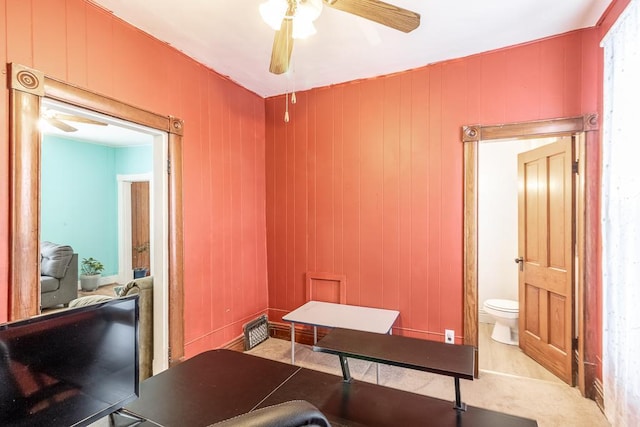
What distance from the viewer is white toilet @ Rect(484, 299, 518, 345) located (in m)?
3.30

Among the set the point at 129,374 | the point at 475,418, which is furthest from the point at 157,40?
the point at 475,418

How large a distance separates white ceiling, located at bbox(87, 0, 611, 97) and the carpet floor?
2.71 m

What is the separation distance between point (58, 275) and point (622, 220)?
6.21 m

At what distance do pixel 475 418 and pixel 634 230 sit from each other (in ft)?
4.80

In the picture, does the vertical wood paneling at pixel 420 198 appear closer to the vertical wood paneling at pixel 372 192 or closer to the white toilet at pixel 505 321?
the vertical wood paneling at pixel 372 192

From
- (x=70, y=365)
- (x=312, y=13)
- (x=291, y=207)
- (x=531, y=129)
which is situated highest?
(x=312, y=13)

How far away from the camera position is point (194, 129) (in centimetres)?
273

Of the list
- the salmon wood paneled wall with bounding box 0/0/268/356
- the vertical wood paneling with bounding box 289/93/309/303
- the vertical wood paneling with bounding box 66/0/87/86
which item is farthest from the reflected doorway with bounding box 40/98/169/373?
the vertical wood paneling with bounding box 66/0/87/86

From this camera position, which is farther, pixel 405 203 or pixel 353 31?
pixel 405 203

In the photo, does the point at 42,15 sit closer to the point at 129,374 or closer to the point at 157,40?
the point at 157,40

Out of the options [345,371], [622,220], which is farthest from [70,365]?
[622,220]

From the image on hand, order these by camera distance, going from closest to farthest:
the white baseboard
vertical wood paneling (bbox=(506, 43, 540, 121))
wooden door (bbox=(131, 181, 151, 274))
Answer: vertical wood paneling (bbox=(506, 43, 540, 121)) < the white baseboard < wooden door (bbox=(131, 181, 151, 274))

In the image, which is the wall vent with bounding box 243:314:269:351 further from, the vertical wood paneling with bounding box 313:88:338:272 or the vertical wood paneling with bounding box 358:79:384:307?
the vertical wood paneling with bounding box 358:79:384:307

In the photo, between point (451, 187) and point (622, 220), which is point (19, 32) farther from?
point (622, 220)
